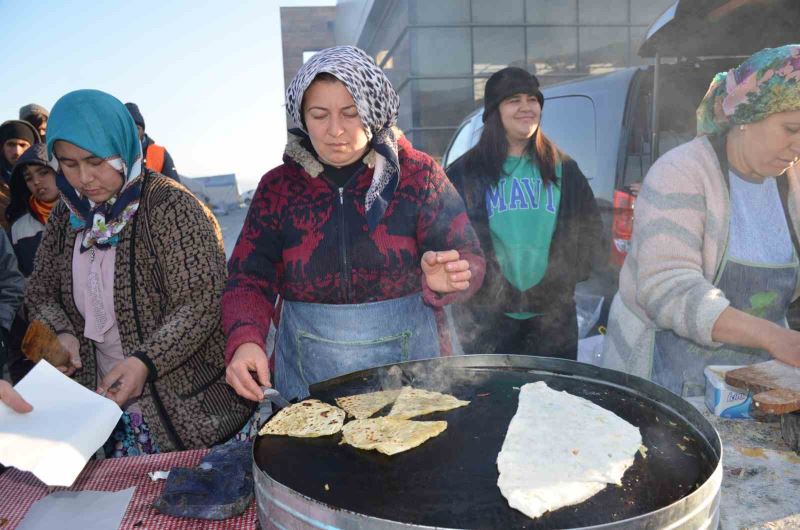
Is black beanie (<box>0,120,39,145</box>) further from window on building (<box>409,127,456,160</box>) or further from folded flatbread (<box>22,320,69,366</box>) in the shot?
window on building (<box>409,127,456,160</box>)

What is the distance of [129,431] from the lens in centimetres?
222

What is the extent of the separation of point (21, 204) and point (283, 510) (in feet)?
11.9

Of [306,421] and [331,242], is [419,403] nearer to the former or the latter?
[306,421]

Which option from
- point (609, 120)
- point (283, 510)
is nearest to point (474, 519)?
point (283, 510)

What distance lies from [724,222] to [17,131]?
4636mm

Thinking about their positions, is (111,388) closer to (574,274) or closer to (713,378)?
(713,378)

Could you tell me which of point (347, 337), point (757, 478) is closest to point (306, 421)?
point (347, 337)

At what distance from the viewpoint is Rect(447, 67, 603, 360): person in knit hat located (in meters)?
3.37

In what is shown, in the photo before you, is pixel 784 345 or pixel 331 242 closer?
pixel 784 345

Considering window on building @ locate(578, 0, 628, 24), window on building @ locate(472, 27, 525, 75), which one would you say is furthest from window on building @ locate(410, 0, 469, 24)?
window on building @ locate(578, 0, 628, 24)

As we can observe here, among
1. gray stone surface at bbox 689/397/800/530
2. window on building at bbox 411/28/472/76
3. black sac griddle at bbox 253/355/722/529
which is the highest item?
window on building at bbox 411/28/472/76

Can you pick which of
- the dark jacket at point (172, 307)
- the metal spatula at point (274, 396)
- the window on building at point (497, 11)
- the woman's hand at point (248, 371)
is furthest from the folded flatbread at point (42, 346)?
the window on building at point (497, 11)

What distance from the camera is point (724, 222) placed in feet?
6.79

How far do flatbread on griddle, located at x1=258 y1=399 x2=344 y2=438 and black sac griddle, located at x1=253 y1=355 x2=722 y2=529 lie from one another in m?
0.03
